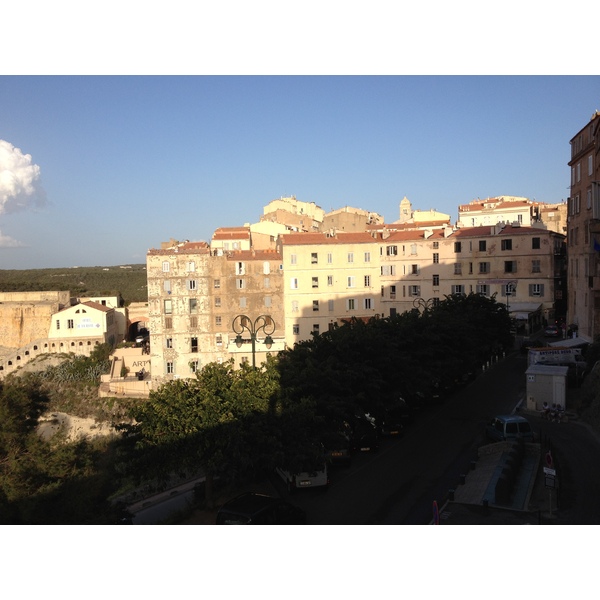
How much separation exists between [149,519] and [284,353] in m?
6.76

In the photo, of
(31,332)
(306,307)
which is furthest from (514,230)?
(31,332)

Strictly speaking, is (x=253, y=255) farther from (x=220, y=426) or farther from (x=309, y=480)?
(x=220, y=426)

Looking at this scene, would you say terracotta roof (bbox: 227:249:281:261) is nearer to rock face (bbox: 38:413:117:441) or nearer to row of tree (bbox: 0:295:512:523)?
rock face (bbox: 38:413:117:441)

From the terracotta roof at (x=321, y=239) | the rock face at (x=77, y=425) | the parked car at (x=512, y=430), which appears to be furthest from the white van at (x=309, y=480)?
the terracotta roof at (x=321, y=239)

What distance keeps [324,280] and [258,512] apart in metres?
35.1

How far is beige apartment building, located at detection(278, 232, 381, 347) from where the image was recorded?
153ft

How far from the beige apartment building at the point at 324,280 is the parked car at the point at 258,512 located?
3271cm

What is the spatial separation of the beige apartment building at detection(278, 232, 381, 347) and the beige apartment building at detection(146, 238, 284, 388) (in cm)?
143

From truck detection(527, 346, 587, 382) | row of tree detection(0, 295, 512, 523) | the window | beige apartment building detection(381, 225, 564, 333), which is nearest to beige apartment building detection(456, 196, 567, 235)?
beige apartment building detection(381, 225, 564, 333)

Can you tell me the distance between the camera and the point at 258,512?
12.6 metres

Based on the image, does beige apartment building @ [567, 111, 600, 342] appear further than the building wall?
No

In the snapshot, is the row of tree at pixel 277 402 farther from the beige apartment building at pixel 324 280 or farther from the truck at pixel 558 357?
the beige apartment building at pixel 324 280

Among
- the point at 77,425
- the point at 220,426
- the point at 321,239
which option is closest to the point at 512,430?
the point at 220,426

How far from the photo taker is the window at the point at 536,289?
4581cm
